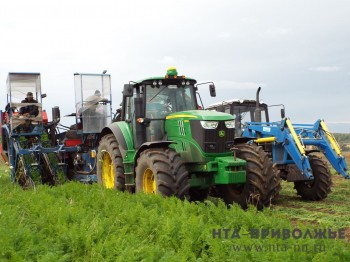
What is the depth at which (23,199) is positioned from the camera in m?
7.12

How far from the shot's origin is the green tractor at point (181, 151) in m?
7.06

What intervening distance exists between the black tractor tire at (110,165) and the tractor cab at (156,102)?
740mm

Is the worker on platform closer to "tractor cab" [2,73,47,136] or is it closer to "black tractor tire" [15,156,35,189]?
"tractor cab" [2,73,47,136]

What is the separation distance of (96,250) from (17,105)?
8.30 meters

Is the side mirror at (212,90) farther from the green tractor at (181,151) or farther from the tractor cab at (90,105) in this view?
the tractor cab at (90,105)

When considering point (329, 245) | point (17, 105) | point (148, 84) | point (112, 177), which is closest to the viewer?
point (329, 245)

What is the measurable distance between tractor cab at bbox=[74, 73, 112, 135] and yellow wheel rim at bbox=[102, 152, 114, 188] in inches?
91.6

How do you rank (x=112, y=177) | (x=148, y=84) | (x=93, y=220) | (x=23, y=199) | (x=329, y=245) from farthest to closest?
1. (x=112, y=177)
2. (x=148, y=84)
3. (x=23, y=199)
4. (x=93, y=220)
5. (x=329, y=245)

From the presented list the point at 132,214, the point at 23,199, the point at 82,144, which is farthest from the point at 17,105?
the point at 132,214

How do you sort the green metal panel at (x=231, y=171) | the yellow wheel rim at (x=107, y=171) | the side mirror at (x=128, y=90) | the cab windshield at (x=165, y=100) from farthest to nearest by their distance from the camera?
1. the yellow wheel rim at (x=107, y=171)
2. the cab windshield at (x=165, y=100)
3. the side mirror at (x=128, y=90)
4. the green metal panel at (x=231, y=171)

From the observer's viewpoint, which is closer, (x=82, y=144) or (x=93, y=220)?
(x=93, y=220)

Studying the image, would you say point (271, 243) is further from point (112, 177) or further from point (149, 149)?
point (112, 177)

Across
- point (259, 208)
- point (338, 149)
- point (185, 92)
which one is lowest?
point (259, 208)

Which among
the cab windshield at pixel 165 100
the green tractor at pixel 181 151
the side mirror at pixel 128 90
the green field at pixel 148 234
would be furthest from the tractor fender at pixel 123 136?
the green field at pixel 148 234
